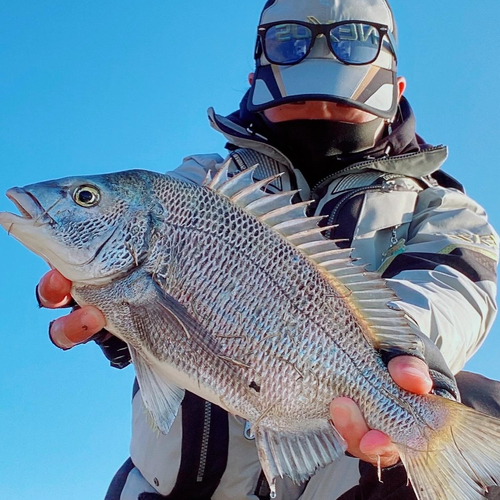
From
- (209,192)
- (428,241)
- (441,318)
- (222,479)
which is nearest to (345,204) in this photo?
(428,241)

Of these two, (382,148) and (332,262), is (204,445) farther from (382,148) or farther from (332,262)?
(382,148)

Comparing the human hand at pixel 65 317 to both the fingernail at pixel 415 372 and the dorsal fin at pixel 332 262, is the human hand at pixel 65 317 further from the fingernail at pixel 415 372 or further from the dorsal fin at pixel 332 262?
the fingernail at pixel 415 372

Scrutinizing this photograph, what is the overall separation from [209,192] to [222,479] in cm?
160

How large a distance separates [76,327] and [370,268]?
1.80 metres

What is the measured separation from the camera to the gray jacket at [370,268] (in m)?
3.12

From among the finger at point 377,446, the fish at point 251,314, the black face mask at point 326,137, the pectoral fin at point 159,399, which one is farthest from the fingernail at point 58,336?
the black face mask at point 326,137

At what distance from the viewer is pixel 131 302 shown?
2.31 m

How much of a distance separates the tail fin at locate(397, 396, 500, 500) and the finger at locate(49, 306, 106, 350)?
3.90ft

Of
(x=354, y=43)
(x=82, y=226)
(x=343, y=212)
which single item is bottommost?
(x=343, y=212)

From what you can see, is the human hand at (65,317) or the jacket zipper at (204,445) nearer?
the human hand at (65,317)

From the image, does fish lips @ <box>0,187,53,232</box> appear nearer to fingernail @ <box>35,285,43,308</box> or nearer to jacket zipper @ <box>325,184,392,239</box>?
fingernail @ <box>35,285,43,308</box>

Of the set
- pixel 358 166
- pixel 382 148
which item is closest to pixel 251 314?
pixel 358 166

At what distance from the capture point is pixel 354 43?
411 cm

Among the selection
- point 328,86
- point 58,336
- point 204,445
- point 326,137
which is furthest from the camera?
point 326,137
